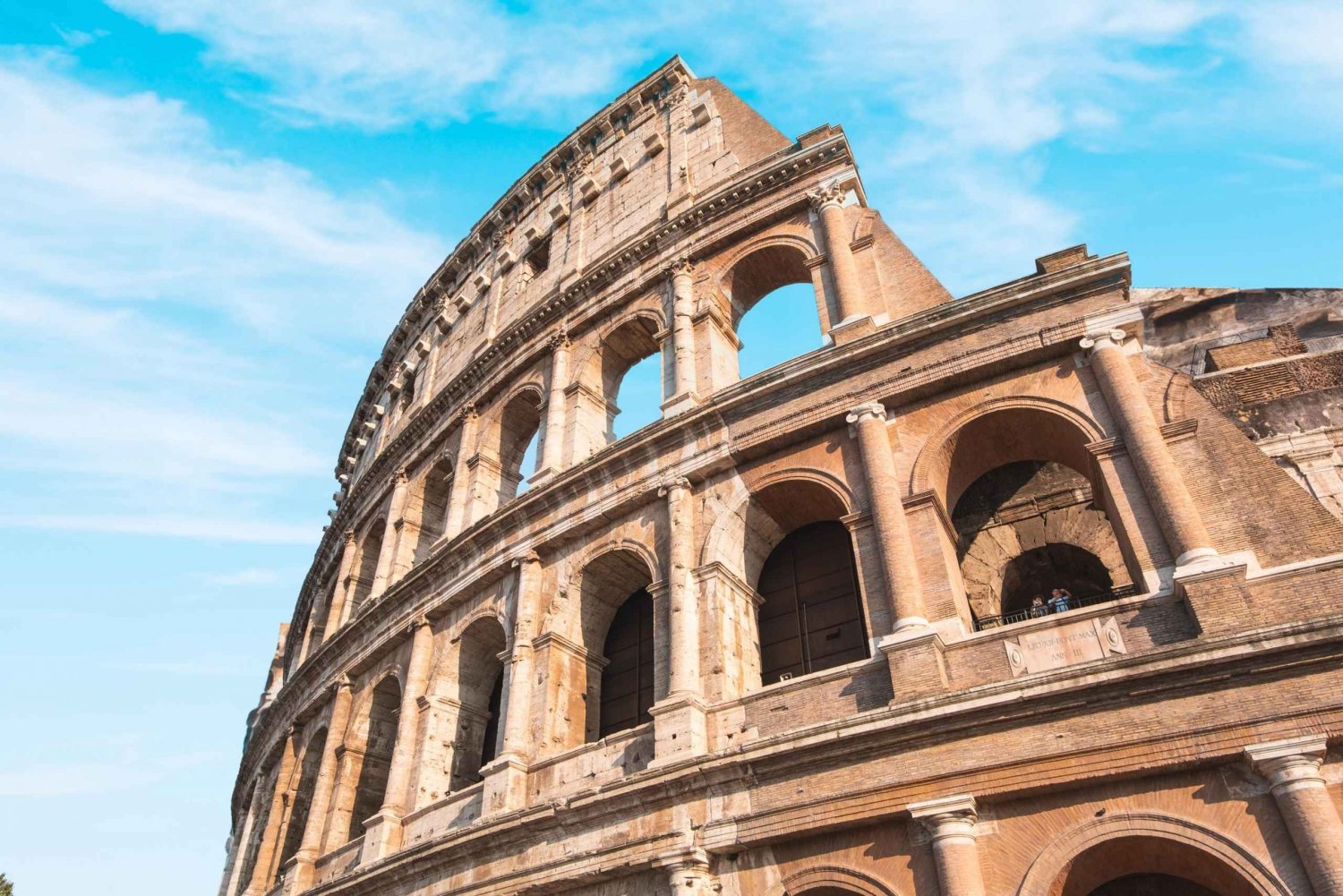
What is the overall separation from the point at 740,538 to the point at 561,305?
22.8 ft

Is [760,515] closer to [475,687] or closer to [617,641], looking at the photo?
[617,641]

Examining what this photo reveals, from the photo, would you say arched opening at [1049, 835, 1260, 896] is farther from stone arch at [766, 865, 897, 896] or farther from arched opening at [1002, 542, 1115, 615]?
arched opening at [1002, 542, 1115, 615]

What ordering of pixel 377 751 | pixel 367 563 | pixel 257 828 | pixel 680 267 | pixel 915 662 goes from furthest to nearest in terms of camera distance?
pixel 367 563, pixel 257 828, pixel 377 751, pixel 680 267, pixel 915 662

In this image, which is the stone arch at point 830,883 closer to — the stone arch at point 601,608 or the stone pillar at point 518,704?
the stone pillar at point 518,704

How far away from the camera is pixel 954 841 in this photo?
26.9ft

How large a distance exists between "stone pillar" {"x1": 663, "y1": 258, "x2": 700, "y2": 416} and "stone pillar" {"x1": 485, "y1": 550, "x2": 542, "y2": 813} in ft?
10.1

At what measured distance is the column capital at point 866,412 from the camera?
11227 mm

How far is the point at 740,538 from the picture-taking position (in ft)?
39.1

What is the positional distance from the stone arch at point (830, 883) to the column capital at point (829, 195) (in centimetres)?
923

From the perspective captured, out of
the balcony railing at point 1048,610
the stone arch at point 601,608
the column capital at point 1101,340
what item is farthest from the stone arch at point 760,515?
the column capital at point 1101,340

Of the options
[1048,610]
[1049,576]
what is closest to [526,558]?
[1048,610]

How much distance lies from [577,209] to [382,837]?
493 inches

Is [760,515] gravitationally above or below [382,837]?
above

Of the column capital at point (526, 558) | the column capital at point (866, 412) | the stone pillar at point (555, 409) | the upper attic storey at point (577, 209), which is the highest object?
the upper attic storey at point (577, 209)
